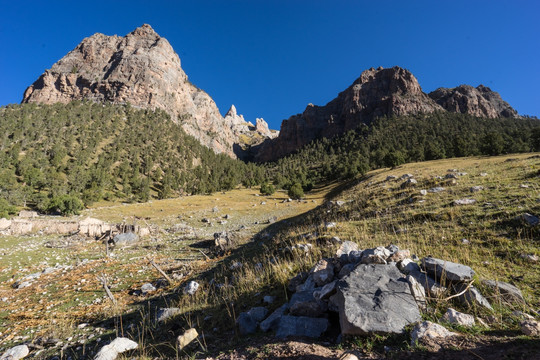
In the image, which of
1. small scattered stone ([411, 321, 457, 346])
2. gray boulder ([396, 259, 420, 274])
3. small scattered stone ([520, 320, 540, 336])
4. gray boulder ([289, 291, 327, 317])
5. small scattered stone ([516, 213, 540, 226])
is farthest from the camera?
small scattered stone ([516, 213, 540, 226])

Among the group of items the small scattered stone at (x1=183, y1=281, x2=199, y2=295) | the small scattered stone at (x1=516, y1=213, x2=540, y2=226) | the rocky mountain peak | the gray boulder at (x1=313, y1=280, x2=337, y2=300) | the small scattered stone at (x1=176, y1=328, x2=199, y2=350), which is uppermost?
the rocky mountain peak

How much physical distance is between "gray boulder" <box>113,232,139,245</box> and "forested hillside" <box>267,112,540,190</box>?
64.4 metres

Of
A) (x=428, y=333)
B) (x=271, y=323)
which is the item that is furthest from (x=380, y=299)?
(x=271, y=323)

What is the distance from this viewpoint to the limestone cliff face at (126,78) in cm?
12762

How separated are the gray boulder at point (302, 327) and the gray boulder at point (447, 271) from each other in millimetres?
2236

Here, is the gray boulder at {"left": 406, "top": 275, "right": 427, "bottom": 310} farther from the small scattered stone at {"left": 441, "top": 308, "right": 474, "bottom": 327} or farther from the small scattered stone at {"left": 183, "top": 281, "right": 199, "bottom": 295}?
the small scattered stone at {"left": 183, "top": 281, "right": 199, "bottom": 295}

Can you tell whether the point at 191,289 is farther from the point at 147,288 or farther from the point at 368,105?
the point at 368,105

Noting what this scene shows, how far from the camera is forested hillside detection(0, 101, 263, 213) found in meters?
53.9

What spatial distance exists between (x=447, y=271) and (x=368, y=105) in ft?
597

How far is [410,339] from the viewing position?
9.07 ft

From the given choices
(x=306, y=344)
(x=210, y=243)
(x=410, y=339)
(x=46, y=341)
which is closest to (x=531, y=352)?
(x=410, y=339)

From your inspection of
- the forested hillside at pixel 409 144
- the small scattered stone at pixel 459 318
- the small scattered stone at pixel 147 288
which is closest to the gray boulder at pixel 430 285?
the small scattered stone at pixel 459 318

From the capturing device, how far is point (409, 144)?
9631 centimetres

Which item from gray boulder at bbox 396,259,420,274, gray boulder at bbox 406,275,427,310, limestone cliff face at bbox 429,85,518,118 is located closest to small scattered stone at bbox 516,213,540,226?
gray boulder at bbox 396,259,420,274
